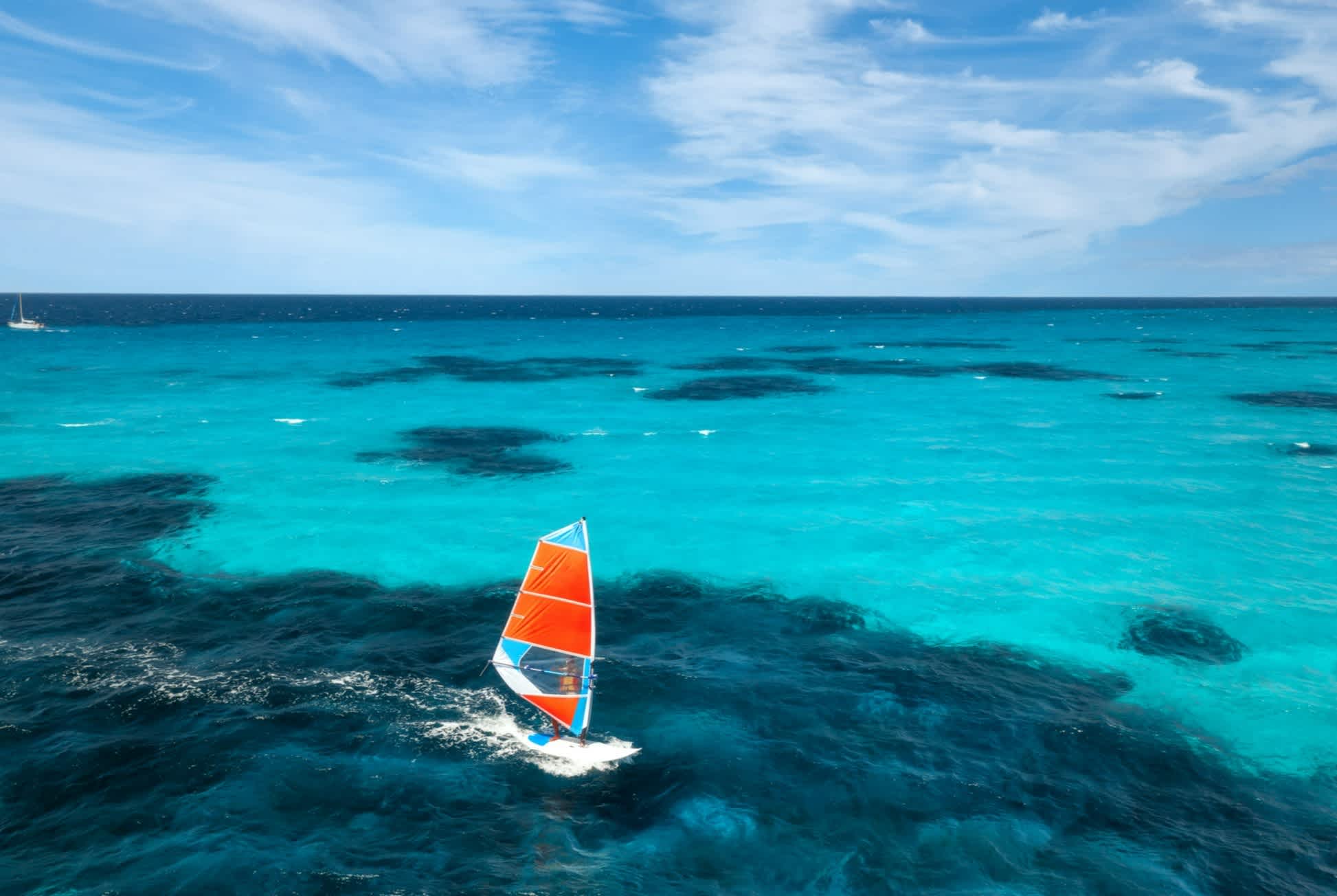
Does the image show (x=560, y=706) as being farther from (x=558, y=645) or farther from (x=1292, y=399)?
(x=1292, y=399)

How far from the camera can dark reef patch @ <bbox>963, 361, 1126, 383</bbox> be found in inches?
5221

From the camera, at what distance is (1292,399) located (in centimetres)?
10788

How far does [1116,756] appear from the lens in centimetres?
3102

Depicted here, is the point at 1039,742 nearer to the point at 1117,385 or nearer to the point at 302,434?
the point at 302,434

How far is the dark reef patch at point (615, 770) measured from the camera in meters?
25.0

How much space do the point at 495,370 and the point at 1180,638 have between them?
4655 inches

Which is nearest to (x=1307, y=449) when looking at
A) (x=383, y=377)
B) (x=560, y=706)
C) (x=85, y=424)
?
(x=560, y=706)

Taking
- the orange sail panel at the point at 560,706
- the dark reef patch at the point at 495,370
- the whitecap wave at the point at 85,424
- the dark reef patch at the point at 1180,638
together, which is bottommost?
the dark reef patch at the point at 1180,638

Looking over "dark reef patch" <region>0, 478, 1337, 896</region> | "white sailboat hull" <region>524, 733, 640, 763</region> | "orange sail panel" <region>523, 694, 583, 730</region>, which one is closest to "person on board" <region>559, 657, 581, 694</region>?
"orange sail panel" <region>523, 694, 583, 730</region>

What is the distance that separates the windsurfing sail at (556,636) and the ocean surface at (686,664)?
2506 millimetres

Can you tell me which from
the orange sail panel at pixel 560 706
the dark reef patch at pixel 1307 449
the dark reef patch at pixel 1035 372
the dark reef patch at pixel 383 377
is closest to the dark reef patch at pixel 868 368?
the dark reef patch at pixel 1035 372

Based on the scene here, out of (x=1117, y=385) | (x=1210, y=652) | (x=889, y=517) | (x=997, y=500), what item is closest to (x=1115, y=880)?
(x=1210, y=652)

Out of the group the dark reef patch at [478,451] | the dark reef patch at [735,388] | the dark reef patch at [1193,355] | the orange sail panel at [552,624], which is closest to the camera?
the orange sail panel at [552,624]

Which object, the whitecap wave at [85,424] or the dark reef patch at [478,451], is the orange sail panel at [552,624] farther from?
the whitecap wave at [85,424]
